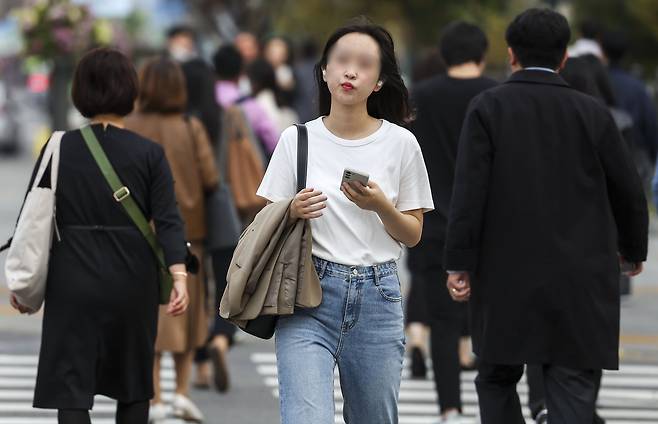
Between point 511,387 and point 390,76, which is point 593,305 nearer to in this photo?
point 511,387

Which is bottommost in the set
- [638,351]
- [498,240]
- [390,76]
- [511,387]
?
[638,351]

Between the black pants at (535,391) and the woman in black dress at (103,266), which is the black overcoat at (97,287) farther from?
the black pants at (535,391)

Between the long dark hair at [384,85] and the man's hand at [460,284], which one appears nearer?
the long dark hair at [384,85]

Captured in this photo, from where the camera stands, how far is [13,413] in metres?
8.69

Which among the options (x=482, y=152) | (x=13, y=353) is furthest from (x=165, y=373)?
(x=482, y=152)

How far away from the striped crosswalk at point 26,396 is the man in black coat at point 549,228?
2.91 m

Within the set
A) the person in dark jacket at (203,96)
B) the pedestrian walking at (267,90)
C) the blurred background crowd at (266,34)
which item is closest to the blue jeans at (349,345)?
the blurred background crowd at (266,34)

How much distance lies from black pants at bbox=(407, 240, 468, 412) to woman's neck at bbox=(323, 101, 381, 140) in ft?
9.74

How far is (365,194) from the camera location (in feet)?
16.4

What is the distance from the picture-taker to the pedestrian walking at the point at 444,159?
Result: 8117 millimetres

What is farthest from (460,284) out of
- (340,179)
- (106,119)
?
(106,119)

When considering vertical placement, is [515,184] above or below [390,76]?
below

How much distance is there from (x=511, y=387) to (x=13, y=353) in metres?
5.31

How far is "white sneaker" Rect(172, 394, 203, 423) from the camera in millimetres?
8344
